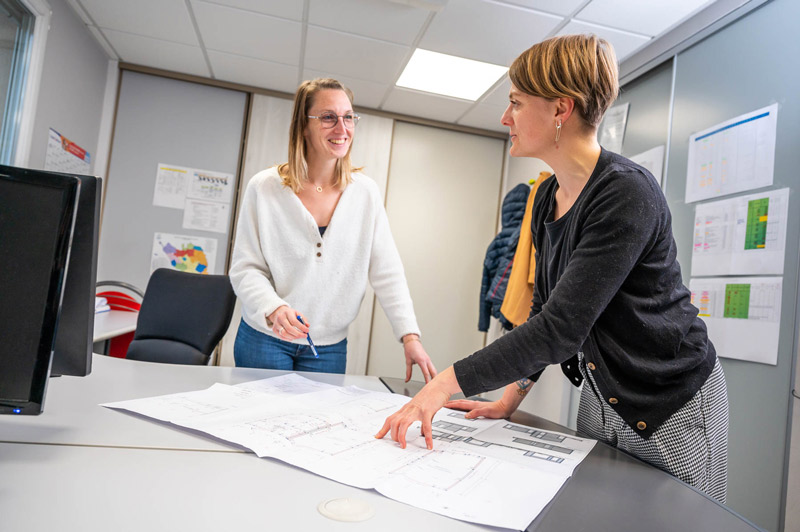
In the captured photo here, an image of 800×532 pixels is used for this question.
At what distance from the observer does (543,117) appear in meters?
1.00

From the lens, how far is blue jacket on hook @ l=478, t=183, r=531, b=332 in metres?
3.29

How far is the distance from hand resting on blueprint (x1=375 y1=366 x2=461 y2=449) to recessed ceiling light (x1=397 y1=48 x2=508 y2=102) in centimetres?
269

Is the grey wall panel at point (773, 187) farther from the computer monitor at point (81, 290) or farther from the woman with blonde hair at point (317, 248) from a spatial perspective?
the computer monitor at point (81, 290)

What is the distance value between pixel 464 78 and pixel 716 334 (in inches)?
87.8

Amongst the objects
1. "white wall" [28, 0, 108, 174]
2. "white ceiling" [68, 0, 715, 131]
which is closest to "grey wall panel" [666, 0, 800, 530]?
"white ceiling" [68, 0, 715, 131]

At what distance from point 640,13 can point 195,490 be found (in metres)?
2.87

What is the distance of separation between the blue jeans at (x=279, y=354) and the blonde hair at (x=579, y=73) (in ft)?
3.07

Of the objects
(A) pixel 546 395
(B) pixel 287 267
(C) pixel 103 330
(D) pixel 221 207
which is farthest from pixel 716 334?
(D) pixel 221 207

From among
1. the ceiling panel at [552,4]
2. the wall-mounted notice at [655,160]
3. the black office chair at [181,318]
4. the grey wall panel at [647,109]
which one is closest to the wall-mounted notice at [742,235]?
the wall-mounted notice at [655,160]

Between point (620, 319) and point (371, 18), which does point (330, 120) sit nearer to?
point (620, 319)

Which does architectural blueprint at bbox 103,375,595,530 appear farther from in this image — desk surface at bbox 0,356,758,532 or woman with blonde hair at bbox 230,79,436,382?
woman with blonde hair at bbox 230,79,436,382

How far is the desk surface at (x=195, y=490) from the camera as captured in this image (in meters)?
0.54

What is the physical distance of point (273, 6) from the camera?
2738mm

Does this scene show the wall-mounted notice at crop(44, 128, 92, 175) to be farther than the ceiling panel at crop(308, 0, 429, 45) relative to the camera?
Yes
